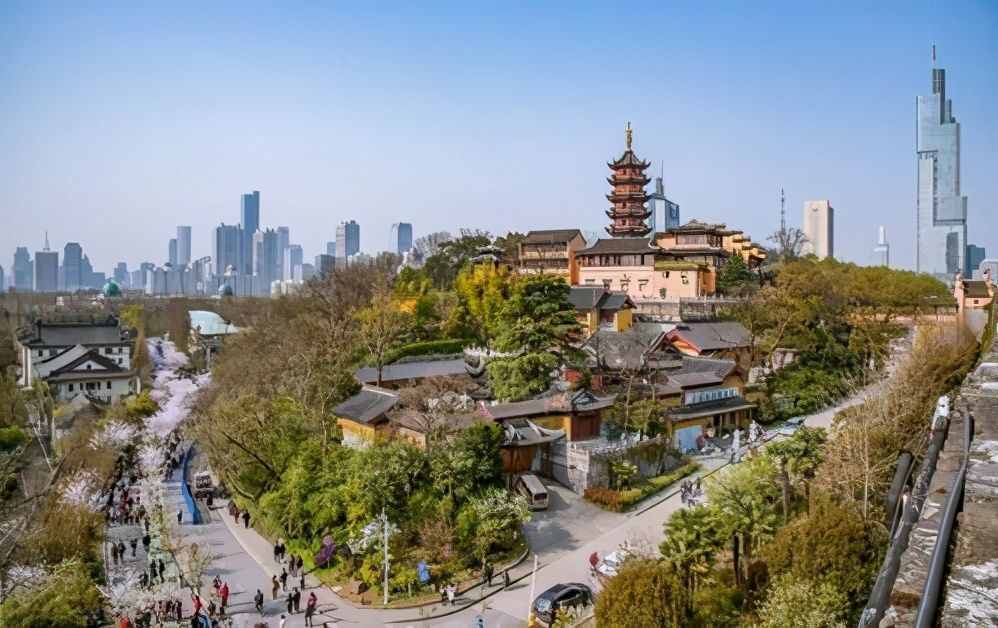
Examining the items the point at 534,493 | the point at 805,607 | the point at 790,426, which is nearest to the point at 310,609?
the point at 534,493

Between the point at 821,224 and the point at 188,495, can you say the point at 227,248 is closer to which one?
the point at 821,224

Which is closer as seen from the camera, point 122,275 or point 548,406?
point 548,406

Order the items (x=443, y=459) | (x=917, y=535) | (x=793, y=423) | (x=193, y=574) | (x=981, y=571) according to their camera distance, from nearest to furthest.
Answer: (x=981, y=571), (x=917, y=535), (x=193, y=574), (x=443, y=459), (x=793, y=423)

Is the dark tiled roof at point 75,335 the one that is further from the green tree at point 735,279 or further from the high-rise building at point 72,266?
the high-rise building at point 72,266

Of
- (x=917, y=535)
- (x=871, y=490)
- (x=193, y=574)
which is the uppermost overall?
(x=917, y=535)

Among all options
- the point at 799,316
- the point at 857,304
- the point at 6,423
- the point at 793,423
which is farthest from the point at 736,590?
the point at 6,423

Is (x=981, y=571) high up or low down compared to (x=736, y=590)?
up

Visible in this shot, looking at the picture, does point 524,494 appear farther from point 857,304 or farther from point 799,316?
point 857,304
